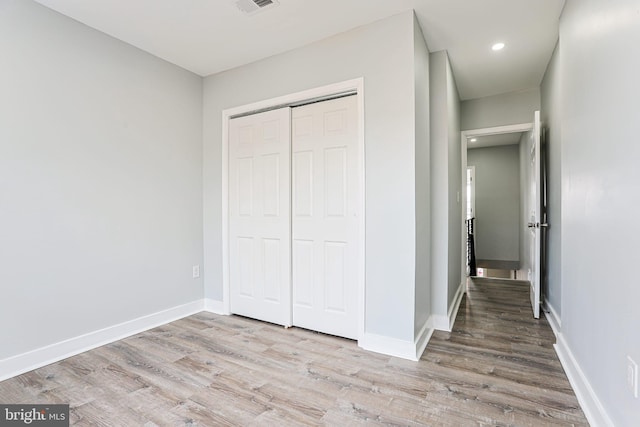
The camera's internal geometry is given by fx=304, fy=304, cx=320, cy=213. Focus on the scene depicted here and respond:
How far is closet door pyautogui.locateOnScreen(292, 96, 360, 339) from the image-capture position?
2576 mm

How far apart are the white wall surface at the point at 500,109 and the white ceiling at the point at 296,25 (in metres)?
0.72

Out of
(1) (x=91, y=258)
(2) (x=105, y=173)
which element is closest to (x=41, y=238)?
(1) (x=91, y=258)

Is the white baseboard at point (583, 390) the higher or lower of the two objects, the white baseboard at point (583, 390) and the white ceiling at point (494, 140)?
the lower

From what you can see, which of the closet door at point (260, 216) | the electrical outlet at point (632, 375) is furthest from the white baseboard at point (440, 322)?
the electrical outlet at point (632, 375)

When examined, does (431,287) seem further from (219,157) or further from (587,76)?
(219,157)

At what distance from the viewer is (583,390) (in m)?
1.71

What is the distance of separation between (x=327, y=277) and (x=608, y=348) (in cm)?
183

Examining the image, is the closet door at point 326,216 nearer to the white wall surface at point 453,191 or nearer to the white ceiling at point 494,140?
the white wall surface at point 453,191

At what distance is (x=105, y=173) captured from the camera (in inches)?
102

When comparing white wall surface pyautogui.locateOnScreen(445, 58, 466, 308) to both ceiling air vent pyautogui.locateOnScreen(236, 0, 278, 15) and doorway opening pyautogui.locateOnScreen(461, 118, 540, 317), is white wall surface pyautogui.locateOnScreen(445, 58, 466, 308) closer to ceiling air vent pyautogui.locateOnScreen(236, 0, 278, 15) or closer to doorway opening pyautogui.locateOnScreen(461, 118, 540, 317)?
ceiling air vent pyautogui.locateOnScreen(236, 0, 278, 15)

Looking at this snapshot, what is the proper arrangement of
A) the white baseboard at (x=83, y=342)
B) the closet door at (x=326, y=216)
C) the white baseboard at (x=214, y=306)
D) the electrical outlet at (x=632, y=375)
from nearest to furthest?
the electrical outlet at (x=632, y=375), the white baseboard at (x=83, y=342), the closet door at (x=326, y=216), the white baseboard at (x=214, y=306)

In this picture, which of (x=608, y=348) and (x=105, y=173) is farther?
(x=105, y=173)

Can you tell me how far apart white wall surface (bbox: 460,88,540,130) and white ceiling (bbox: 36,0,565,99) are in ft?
2.37

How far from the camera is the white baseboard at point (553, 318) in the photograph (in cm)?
268
